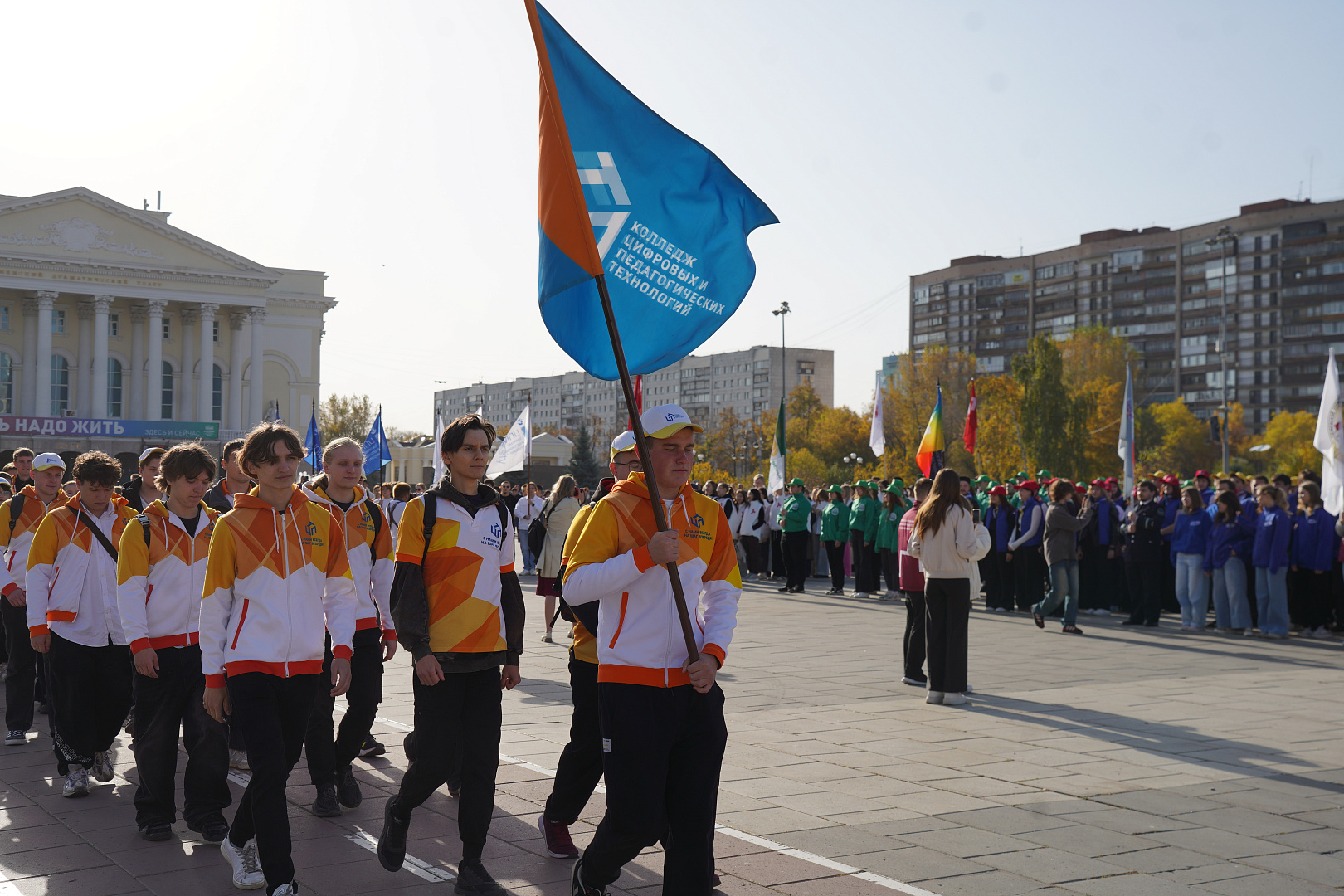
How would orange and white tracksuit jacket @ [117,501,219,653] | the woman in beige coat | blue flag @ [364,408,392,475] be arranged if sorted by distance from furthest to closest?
1. blue flag @ [364,408,392,475]
2. the woman in beige coat
3. orange and white tracksuit jacket @ [117,501,219,653]

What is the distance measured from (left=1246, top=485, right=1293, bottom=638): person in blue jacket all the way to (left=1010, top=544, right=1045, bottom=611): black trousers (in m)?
3.84

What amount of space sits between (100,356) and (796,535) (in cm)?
6523

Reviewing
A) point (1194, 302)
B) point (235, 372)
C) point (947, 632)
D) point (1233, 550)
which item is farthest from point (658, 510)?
point (1194, 302)

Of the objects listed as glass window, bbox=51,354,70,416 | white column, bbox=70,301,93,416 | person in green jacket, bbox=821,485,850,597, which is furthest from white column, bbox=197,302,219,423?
person in green jacket, bbox=821,485,850,597

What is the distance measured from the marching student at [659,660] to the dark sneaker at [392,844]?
3.71 feet

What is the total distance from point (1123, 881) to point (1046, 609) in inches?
438

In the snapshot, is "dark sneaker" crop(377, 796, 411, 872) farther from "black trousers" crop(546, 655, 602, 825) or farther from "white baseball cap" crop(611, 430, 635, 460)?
"white baseball cap" crop(611, 430, 635, 460)

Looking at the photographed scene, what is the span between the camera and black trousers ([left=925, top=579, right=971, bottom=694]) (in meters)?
10.3

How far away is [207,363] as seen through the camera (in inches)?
3172

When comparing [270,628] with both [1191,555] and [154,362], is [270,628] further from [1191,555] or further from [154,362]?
[154,362]

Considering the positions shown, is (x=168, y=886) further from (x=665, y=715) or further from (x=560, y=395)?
(x=560, y=395)

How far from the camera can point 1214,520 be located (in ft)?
54.4

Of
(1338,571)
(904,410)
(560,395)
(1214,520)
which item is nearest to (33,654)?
(1214,520)

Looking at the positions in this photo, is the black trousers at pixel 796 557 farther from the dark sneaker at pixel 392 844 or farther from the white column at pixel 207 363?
the white column at pixel 207 363
